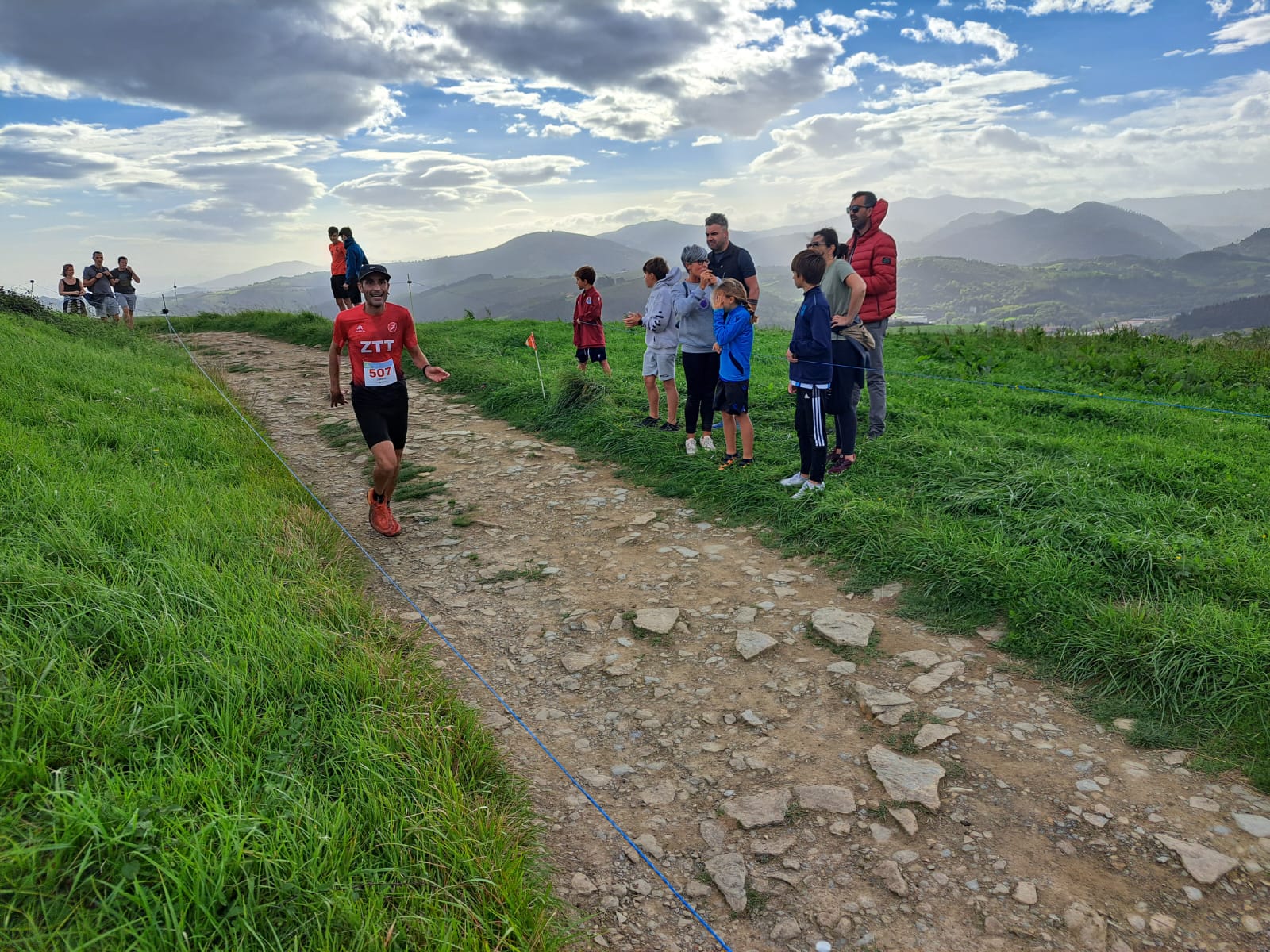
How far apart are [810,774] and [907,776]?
457mm

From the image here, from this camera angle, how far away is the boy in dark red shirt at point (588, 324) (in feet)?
36.3

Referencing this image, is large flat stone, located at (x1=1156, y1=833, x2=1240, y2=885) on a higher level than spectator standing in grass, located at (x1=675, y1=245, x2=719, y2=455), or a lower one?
lower

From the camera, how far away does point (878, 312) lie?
756cm

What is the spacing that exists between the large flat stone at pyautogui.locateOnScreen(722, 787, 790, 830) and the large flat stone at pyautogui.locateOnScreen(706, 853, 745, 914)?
0.20 metres

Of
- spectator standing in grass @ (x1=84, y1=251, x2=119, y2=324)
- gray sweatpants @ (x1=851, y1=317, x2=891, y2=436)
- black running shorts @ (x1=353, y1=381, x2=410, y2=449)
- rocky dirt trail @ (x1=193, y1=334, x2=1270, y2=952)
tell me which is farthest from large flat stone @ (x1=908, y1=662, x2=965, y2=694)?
spectator standing in grass @ (x1=84, y1=251, x2=119, y2=324)

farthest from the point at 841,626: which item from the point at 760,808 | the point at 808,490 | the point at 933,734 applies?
the point at 808,490

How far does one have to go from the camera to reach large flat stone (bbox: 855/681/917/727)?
12.5 ft

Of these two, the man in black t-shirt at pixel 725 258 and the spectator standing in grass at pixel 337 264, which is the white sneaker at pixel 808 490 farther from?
the spectator standing in grass at pixel 337 264

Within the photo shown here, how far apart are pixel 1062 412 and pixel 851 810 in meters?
7.91

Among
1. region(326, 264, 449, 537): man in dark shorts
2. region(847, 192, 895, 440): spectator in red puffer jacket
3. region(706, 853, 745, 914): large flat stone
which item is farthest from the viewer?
region(847, 192, 895, 440): spectator in red puffer jacket

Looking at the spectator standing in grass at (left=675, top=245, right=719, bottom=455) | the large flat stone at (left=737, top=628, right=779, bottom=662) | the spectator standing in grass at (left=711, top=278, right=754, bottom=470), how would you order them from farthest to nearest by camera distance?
the spectator standing in grass at (left=675, top=245, right=719, bottom=455) → the spectator standing in grass at (left=711, top=278, right=754, bottom=470) → the large flat stone at (left=737, top=628, right=779, bottom=662)

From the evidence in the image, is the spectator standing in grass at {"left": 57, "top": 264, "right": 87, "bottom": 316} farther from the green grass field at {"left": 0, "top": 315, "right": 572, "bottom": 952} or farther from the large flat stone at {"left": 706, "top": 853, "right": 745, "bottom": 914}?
the large flat stone at {"left": 706, "top": 853, "right": 745, "bottom": 914}

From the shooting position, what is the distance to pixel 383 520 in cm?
653

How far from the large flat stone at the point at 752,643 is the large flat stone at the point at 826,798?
1.16 m
